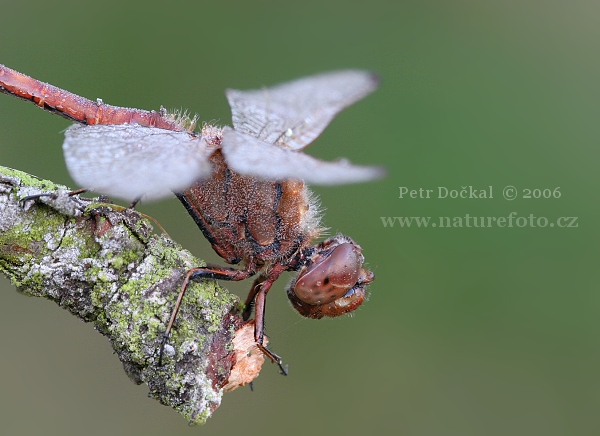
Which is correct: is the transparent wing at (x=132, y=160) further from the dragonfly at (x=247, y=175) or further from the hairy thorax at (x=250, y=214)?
the hairy thorax at (x=250, y=214)

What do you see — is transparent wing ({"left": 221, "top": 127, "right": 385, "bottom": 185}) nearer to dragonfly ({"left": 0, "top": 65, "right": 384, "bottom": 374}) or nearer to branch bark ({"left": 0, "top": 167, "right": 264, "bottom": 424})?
dragonfly ({"left": 0, "top": 65, "right": 384, "bottom": 374})

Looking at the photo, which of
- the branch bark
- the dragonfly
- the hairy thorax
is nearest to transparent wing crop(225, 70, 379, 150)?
the dragonfly

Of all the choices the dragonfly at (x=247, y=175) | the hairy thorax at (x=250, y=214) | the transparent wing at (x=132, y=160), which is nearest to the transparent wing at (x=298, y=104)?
the dragonfly at (x=247, y=175)

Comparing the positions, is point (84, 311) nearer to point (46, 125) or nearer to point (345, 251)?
point (345, 251)

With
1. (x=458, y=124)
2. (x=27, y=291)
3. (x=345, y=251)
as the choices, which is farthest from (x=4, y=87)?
(x=458, y=124)

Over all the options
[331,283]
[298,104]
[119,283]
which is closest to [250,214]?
[331,283]

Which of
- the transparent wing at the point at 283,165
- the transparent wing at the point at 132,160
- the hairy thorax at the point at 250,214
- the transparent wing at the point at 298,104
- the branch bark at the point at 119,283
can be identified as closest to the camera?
the transparent wing at the point at 132,160
